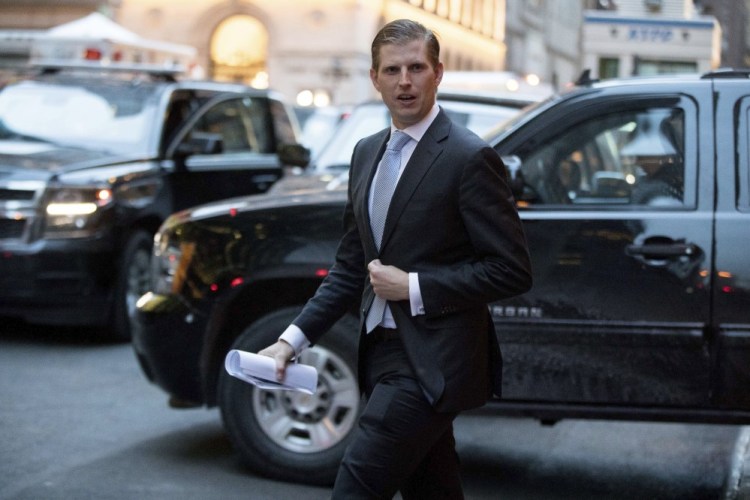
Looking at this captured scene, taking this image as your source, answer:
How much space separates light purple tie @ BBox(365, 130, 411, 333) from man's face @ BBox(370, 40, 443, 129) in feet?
0.25

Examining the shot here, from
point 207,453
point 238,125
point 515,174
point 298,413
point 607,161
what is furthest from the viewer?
point 238,125

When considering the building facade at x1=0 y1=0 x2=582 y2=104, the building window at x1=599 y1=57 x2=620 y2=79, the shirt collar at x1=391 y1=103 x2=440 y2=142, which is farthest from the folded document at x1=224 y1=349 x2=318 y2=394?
the building facade at x1=0 y1=0 x2=582 y2=104

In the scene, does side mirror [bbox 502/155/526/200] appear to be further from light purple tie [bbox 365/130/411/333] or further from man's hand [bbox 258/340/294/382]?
man's hand [bbox 258/340/294/382]

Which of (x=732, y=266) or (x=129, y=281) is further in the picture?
(x=129, y=281)

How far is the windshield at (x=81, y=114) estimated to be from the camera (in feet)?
35.1

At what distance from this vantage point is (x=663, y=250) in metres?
5.72

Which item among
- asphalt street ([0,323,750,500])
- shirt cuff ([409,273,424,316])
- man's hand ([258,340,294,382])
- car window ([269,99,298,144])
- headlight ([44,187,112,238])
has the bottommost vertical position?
asphalt street ([0,323,750,500])

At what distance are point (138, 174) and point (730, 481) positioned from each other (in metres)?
5.60

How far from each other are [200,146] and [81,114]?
3.73 feet

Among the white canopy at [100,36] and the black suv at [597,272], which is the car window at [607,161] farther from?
the white canopy at [100,36]

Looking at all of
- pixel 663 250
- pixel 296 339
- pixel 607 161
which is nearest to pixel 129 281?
pixel 607 161

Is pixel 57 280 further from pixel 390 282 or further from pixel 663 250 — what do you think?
pixel 390 282

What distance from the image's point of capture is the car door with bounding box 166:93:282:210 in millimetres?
10805

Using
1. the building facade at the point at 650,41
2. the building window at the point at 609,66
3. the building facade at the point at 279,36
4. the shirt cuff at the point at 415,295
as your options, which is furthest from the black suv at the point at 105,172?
the building facade at the point at 279,36
